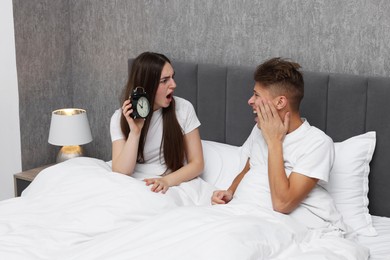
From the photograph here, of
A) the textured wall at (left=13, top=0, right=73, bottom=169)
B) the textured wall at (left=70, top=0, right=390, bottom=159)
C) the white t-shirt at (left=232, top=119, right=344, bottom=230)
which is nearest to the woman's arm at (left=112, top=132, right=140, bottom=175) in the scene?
the white t-shirt at (left=232, top=119, right=344, bottom=230)

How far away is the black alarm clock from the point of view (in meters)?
2.54

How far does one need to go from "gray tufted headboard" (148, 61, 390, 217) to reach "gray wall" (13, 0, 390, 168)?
142mm

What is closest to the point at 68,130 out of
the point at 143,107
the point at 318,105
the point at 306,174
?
the point at 143,107

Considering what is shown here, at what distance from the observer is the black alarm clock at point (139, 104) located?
8.33 feet

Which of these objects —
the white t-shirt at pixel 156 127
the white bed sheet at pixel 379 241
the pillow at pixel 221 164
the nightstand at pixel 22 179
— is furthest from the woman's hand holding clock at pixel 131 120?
the nightstand at pixel 22 179

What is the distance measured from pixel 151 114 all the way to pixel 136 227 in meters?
0.79

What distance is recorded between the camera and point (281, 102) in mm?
2240

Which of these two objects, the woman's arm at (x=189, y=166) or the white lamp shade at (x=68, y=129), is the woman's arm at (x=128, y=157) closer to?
the woman's arm at (x=189, y=166)

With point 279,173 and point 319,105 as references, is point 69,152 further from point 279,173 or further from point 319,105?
point 279,173

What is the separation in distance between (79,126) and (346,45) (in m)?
1.51

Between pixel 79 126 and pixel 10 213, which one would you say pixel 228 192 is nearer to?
pixel 10 213

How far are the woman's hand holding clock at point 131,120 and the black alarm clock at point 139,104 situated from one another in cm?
2

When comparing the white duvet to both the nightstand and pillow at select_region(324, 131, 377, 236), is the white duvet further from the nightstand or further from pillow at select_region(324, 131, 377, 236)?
the nightstand

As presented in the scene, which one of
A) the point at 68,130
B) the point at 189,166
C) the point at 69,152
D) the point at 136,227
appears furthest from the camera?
the point at 69,152
